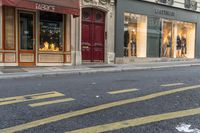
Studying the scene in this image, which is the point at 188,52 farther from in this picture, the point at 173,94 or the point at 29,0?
the point at 173,94

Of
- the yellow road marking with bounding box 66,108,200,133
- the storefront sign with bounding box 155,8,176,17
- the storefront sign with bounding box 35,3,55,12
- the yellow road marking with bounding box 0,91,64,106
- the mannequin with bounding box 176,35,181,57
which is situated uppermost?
the storefront sign with bounding box 155,8,176,17

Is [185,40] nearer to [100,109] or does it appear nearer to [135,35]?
[135,35]

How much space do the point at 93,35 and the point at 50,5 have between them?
4038mm

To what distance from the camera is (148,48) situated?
888 inches

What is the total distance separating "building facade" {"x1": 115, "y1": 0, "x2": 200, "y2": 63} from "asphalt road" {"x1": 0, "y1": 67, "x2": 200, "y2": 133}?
36.8 ft

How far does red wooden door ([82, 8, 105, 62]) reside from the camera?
743 inches

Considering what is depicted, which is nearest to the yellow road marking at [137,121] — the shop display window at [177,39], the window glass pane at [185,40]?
the shop display window at [177,39]

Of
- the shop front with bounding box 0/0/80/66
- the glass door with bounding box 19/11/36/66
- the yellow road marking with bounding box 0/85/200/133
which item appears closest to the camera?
the yellow road marking with bounding box 0/85/200/133

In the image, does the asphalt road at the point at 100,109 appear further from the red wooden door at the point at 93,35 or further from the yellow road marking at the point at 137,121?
the red wooden door at the point at 93,35

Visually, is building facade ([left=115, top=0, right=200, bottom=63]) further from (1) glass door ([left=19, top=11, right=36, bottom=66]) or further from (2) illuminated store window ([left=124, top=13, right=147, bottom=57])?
(1) glass door ([left=19, top=11, right=36, bottom=66])

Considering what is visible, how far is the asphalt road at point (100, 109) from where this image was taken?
5.49 metres

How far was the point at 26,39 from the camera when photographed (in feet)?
54.3

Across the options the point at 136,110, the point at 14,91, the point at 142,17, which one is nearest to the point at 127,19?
the point at 142,17

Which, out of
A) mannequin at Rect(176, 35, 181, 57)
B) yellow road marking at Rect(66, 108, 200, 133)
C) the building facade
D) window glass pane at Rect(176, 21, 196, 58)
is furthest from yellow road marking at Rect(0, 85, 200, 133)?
window glass pane at Rect(176, 21, 196, 58)
